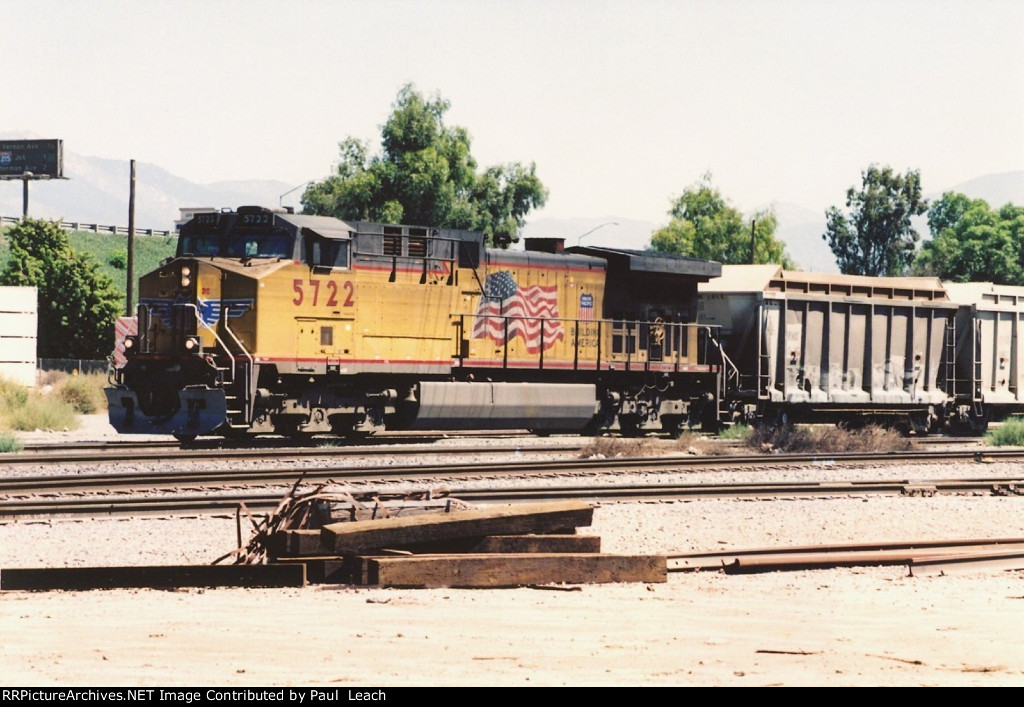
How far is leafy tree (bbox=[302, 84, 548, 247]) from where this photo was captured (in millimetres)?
58125

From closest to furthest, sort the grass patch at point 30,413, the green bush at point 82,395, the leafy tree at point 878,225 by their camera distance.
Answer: the grass patch at point 30,413
the green bush at point 82,395
the leafy tree at point 878,225

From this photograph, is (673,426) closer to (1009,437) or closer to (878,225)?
(1009,437)

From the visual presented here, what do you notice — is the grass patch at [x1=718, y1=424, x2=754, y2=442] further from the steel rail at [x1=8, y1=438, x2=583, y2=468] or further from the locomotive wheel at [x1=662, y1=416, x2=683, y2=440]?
the steel rail at [x1=8, y1=438, x2=583, y2=468]

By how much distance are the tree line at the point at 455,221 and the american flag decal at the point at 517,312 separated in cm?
104

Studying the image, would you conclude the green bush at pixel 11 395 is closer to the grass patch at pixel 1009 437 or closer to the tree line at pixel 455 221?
the tree line at pixel 455 221

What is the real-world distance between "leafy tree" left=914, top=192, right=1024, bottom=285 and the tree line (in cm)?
11

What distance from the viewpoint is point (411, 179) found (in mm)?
58094

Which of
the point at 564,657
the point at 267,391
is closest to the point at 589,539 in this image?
the point at 564,657

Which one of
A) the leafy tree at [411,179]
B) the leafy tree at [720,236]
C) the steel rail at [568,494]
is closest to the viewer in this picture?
the steel rail at [568,494]

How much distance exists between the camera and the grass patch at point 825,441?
23547mm

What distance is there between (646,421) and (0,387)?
1478 centimetres

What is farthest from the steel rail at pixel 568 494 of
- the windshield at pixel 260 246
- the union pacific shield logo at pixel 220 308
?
the windshield at pixel 260 246
